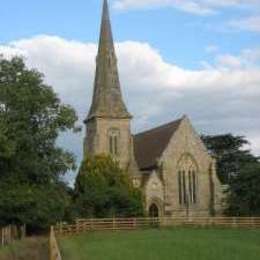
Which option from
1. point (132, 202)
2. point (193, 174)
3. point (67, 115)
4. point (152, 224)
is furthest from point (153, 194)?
point (67, 115)

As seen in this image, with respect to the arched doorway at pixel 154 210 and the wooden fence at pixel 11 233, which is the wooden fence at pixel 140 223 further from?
the arched doorway at pixel 154 210

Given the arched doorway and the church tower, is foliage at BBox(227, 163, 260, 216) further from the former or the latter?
the church tower

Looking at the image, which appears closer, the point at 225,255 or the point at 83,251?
the point at 225,255

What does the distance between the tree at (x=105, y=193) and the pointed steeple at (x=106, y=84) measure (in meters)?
10.8

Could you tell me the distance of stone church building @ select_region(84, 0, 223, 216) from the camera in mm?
83688

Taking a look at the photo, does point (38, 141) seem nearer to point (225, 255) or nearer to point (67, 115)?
point (67, 115)

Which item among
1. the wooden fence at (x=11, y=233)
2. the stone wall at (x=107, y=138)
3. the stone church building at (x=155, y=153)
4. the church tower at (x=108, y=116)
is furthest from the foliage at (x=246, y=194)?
the wooden fence at (x=11, y=233)

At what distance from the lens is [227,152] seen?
10994 centimetres

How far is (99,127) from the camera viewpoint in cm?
8712

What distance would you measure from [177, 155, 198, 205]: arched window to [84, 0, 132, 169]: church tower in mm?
5916

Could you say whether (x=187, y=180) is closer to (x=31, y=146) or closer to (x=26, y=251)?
(x=31, y=146)

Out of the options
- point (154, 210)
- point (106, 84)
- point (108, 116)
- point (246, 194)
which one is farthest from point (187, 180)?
point (106, 84)

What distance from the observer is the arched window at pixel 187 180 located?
8469 cm

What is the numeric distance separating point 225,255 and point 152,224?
1141 inches
